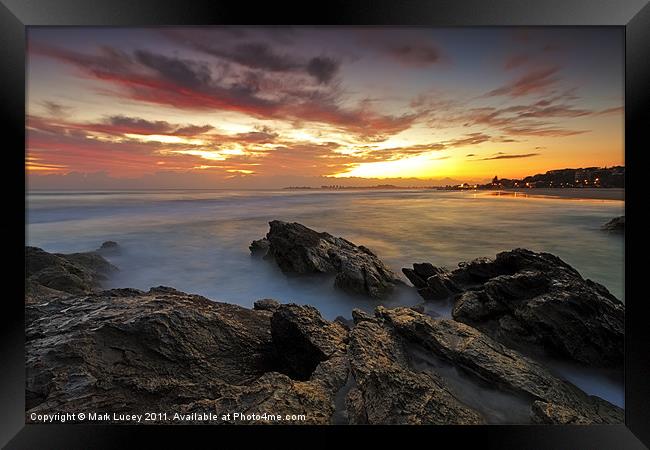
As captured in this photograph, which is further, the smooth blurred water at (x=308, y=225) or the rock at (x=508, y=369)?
the smooth blurred water at (x=308, y=225)

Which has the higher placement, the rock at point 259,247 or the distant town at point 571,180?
the distant town at point 571,180

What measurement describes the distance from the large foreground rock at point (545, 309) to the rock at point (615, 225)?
49 cm

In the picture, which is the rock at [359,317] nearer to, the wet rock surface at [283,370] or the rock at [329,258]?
the wet rock surface at [283,370]

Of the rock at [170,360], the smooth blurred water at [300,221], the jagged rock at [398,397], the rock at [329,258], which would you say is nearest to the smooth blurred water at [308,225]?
the smooth blurred water at [300,221]

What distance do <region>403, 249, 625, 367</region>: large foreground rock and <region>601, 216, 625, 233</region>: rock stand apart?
49cm

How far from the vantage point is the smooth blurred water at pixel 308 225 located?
2566 mm

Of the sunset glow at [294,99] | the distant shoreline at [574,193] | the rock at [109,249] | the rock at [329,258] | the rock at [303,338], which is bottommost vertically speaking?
the rock at [303,338]

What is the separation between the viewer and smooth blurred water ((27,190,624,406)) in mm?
2566

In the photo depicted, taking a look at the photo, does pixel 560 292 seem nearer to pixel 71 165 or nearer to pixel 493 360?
pixel 493 360

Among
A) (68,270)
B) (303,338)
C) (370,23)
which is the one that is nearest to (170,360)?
(303,338)

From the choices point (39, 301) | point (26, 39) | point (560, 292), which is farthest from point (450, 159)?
point (39, 301)

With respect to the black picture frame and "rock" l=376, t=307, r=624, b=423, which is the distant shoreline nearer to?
the black picture frame

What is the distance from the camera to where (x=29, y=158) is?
7.02 feet

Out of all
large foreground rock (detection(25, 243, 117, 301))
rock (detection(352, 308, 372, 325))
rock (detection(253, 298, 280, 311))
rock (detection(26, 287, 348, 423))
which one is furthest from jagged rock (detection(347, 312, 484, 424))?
large foreground rock (detection(25, 243, 117, 301))
